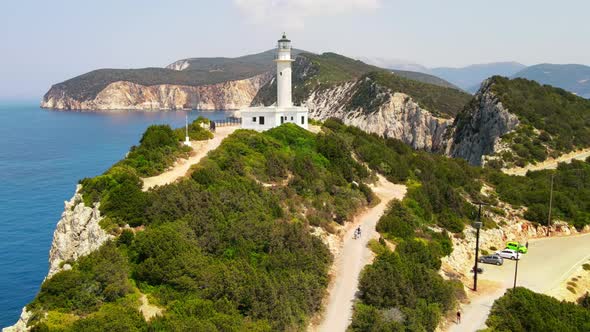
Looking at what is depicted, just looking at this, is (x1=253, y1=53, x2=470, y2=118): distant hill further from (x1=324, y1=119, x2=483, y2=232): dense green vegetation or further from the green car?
the green car

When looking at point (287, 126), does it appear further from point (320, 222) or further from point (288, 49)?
point (320, 222)

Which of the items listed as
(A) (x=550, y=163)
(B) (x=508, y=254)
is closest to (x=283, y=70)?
(B) (x=508, y=254)

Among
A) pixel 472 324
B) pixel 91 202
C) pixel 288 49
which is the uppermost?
pixel 288 49

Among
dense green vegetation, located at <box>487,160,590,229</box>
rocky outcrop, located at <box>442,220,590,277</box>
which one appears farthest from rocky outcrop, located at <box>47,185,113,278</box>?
dense green vegetation, located at <box>487,160,590,229</box>

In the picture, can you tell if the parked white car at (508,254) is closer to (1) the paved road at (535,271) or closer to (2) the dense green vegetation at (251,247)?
(1) the paved road at (535,271)

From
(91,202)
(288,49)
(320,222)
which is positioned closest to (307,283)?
(320,222)

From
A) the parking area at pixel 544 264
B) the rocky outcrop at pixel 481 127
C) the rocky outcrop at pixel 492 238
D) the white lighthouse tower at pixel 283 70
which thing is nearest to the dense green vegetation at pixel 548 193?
the rocky outcrop at pixel 492 238
